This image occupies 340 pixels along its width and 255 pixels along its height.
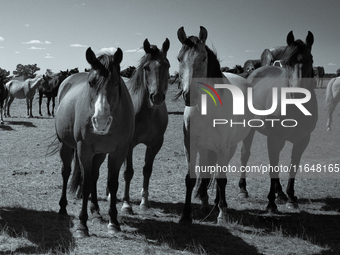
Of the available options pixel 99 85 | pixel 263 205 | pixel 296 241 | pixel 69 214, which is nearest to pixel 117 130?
pixel 99 85

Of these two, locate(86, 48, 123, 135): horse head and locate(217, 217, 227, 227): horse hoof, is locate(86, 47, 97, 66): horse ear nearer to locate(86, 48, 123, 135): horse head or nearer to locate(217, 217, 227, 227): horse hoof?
locate(86, 48, 123, 135): horse head

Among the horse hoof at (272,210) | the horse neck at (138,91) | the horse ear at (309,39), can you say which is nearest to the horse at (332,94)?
the horse ear at (309,39)

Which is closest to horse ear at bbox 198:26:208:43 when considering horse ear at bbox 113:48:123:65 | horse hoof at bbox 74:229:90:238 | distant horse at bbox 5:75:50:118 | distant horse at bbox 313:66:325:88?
horse ear at bbox 113:48:123:65

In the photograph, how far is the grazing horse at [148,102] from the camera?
4348 mm

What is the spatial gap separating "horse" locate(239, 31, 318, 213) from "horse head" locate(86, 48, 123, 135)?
100.0 inches

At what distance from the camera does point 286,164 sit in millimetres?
8516

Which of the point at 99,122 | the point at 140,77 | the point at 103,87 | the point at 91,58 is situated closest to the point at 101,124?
the point at 99,122

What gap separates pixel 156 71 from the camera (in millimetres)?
4359

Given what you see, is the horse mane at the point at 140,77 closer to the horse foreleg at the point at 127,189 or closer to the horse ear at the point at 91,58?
the horse foreleg at the point at 127,189

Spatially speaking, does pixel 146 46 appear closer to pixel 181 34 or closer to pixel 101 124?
pixel 181 34

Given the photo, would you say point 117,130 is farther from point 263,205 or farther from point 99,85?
point 263,205

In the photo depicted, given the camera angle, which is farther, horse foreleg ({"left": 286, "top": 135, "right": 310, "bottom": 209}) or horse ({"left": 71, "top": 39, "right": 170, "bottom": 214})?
horse foreleg ({"left": 286, "top": 135, "right": 310, "bottom": 209})

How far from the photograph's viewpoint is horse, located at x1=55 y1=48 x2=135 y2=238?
12.1 feet

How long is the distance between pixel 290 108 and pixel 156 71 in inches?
90.7
